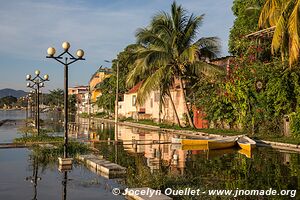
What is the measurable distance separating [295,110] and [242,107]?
13.9 ft

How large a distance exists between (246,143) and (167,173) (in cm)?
856

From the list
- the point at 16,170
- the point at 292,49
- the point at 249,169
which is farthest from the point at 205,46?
the point at 16,170

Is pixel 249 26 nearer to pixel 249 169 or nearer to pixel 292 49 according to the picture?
pixel 292 49

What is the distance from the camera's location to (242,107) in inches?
1135

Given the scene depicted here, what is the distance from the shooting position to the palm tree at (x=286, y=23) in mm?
15922

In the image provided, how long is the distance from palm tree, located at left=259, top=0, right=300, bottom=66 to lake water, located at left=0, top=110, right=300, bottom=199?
4615 millimetres

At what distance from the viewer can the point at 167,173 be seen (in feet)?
42.4

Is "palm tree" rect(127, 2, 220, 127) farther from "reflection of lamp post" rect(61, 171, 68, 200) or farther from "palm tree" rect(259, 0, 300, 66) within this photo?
"reflection of lamp post" rect(61, 171, 68, 200)

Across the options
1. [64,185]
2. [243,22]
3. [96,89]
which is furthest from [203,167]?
[96,89]

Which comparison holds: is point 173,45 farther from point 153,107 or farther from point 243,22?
point 153,107

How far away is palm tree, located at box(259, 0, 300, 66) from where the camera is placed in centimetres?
1592

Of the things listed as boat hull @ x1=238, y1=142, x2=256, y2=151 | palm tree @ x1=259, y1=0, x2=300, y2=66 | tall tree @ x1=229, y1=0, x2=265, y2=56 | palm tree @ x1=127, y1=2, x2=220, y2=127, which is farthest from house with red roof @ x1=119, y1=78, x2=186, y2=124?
palm tree @ x1=259, y1=0, x2=300, y2=66

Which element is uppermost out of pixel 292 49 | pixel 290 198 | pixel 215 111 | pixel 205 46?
pixel 205 46

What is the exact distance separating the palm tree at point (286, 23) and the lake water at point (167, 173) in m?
4.61
